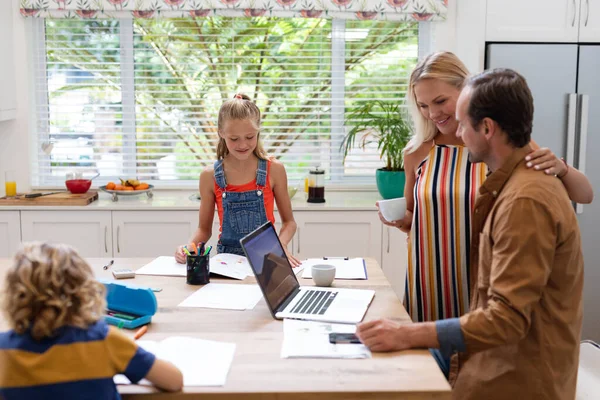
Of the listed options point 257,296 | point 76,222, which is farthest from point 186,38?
point 257,296

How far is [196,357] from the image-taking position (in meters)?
1.60

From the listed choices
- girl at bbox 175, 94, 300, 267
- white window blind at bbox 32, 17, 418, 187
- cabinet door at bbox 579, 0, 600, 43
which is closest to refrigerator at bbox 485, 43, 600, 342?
cabinet door at bbox 579, 0, 600, 43

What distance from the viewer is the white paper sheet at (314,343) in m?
1.60

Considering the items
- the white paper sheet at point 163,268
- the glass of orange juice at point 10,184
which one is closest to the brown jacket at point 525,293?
the white paper sheet at point 163,268

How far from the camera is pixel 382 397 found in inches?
55.9

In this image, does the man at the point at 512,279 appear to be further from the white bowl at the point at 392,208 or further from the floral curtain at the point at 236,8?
the floral curtain at the point at 236,8

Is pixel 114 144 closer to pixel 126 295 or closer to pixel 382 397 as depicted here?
pixel 126 295

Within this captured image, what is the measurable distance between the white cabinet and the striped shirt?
3.07m

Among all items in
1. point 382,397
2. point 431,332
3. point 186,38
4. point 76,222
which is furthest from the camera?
point 186,38

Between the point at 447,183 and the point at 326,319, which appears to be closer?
the point at 326,319

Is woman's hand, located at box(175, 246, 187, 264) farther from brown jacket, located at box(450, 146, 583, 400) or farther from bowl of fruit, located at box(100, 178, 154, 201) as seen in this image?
bowl of fruit, located at box(100, 178, 154, 201)

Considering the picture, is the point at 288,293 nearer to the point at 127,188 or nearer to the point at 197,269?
the point at 197,269

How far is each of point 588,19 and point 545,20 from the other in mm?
239

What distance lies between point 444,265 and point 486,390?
55 cm
